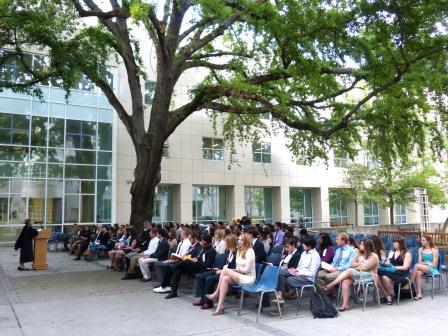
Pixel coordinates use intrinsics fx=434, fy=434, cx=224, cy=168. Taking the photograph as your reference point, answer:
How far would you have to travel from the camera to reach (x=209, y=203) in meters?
30.2

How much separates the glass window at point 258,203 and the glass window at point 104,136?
11.2m

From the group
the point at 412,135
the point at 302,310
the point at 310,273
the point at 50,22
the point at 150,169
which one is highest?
the point at 50,22

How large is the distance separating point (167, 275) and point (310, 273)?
3.45 meters

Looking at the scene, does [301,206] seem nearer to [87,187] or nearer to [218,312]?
[87,187]

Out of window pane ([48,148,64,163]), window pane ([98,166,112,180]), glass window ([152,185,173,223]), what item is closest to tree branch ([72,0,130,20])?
window pane ([48,148,64,163])

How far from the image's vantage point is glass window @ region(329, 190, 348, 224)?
34.8 metres

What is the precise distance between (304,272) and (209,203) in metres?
22.3

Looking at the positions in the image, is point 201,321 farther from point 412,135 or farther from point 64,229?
point 64,229

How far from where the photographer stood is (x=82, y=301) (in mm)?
8734

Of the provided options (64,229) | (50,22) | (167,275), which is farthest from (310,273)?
(64,229)

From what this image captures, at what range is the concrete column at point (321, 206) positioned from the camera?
34719 mm

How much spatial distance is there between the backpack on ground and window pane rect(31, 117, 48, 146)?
19.6 meters

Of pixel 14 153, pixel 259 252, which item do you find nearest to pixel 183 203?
pixel 14 153

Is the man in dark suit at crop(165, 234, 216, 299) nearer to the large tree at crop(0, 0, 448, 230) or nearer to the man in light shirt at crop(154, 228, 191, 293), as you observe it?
the man in light shirt at crop(154, 228, 191, 293)
